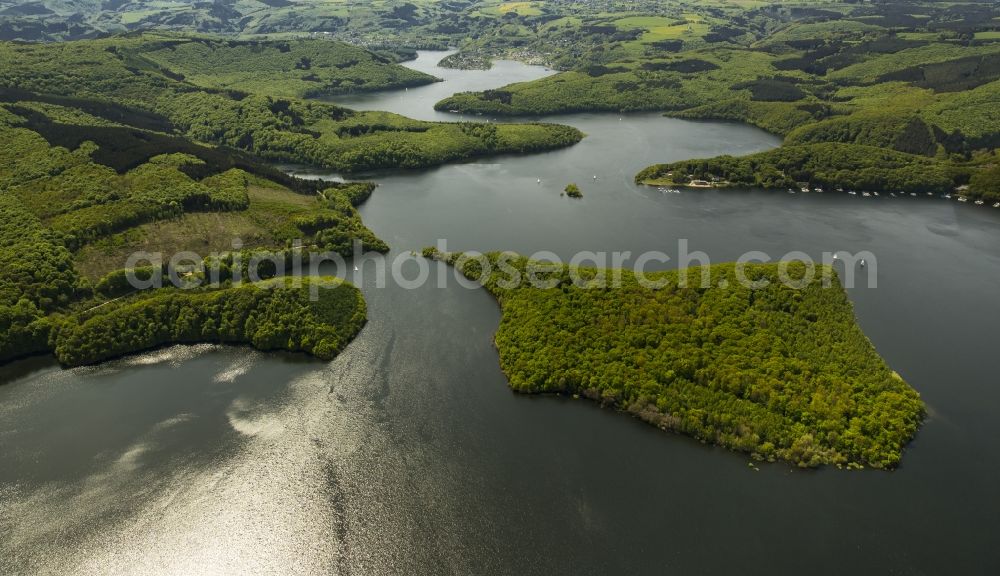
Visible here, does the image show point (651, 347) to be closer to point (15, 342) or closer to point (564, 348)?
point (564, 348)

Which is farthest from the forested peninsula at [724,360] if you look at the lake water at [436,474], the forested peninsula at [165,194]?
the forested peninsula at [165,194]

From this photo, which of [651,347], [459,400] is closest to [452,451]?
[459,400]

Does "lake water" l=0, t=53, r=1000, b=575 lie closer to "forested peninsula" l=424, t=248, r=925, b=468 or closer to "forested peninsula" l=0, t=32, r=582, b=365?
"forested peninsula" l=424, t=248, r=925, b=468

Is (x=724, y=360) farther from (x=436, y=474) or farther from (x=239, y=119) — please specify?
(x=239, y=119)

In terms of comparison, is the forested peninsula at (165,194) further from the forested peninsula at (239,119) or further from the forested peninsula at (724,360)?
the forested peninsula at (724,360)

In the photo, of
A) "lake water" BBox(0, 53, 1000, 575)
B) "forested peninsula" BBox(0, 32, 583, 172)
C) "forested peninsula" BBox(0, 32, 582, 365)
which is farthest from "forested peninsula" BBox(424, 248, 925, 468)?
"forested peninsula" BBox(0, 32, 583, 172)

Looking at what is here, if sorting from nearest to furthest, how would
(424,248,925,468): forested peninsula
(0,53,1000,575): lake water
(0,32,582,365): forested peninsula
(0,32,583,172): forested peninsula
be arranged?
(0,53,1000,575): lake water, (424,248,925,468): forested peninsula, (0,32,582,365): forested peninsula, (0,32,583,172): forested peninsula

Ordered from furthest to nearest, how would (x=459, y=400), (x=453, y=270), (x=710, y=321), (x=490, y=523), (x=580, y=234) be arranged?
(x=580, y=234) < (x=453, y=270) < (x=710, y=321) < (x=459, y=400) < (x=490, y=523)
